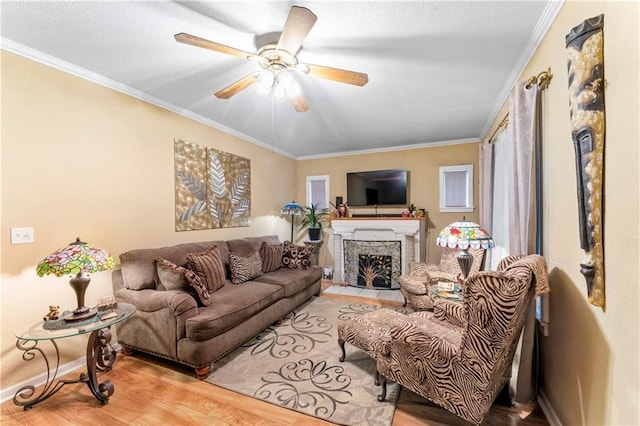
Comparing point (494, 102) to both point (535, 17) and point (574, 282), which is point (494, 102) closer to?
point (535, 17)

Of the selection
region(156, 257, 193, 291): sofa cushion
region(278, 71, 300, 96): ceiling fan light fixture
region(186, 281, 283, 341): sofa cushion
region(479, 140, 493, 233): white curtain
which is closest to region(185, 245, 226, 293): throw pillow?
region(186, 281, 283, 341): sofa cushion

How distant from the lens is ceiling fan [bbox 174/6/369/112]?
5.05ft

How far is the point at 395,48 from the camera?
207 centimetres

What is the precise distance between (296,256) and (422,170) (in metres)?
2.79

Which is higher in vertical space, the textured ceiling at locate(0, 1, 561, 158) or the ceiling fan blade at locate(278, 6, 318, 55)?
the textured ceiling at locate(0, 1, 561, 158)

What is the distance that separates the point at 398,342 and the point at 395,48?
216 cm

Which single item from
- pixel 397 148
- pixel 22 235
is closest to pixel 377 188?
pixel 397 148

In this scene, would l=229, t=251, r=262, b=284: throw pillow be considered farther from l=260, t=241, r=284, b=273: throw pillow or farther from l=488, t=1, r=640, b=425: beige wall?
l=488, t=1, r=640, b=425: beige wall

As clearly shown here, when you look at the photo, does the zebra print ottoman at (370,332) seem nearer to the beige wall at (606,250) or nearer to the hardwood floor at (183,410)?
the hardwood floor at (183,410)

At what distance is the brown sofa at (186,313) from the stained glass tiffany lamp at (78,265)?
1.47ft

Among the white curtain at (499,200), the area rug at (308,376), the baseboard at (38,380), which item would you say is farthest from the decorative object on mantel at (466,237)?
the baseboard at (38,380)

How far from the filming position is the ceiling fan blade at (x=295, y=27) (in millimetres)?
1408

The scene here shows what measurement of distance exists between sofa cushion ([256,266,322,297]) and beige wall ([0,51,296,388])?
122 cm

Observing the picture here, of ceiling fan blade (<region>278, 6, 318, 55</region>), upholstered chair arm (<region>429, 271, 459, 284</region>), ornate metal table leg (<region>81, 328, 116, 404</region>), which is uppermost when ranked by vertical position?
ceiling fan blade (<region>278, 6, 318, 55</region>)
